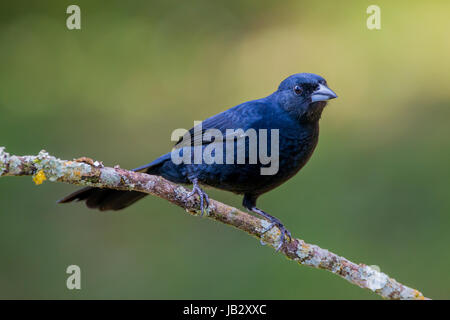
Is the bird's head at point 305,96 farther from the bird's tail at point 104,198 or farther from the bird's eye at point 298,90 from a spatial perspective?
the bird's tail at point 104,198

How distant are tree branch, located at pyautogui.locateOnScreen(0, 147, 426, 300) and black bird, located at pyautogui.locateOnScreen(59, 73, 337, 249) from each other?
18 centimetres

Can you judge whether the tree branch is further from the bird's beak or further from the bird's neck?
the bird's beak

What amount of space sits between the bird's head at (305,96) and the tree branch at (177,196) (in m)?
0.89

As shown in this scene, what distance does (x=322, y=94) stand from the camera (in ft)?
12.2

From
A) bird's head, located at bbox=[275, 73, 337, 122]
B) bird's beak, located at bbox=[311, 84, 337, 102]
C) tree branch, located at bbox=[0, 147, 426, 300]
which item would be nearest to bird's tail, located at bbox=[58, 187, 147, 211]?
tree branch, located at bbox=[0, 147, 426, 300]

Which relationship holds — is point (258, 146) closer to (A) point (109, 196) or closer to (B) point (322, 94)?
(B) point (322, 94)

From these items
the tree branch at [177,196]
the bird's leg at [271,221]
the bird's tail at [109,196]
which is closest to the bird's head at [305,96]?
the bird's leg at [271,221]

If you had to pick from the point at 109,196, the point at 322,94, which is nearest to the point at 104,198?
the point at 109,196

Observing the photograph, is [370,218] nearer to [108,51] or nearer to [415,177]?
[415,177]

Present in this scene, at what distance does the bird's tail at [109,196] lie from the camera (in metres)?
3.84

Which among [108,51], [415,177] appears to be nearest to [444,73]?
[415,177]

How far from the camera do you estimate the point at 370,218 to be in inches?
220

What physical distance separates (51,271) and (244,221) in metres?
2.94

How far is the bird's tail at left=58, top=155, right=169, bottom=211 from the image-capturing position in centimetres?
384
